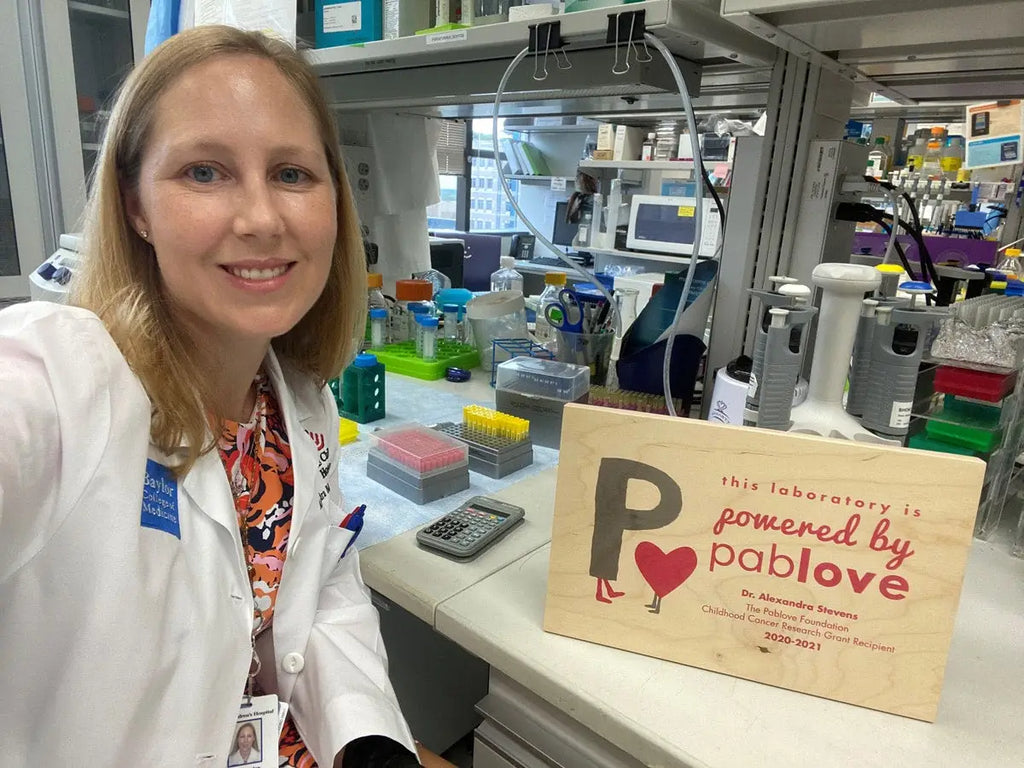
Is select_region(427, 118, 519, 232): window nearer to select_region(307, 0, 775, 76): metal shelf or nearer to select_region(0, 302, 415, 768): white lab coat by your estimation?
select_region(307, 0, 775, 76): metal shelf

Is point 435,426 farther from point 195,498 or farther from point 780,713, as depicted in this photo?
point 780,713

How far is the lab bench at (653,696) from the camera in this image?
0.62 meters

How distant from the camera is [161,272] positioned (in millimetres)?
780

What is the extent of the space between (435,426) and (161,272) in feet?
2.03

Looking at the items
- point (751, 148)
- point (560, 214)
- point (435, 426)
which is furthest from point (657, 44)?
point (560, 214)

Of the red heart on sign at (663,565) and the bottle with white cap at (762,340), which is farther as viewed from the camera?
the bottle with white cap at (762,340)

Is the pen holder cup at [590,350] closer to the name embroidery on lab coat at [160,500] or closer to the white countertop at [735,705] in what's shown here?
the white countertop at [735,705]

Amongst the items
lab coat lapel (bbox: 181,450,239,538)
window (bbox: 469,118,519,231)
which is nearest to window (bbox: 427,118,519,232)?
window (bbox: 469,118,519,231)

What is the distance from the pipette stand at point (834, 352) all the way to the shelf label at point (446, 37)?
30.9 inches

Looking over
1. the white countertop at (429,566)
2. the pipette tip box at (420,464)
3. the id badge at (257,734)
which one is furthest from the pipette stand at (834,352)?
the id badge at (257,734)

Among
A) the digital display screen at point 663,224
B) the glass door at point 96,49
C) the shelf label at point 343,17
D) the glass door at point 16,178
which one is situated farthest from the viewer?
the digital display screen at point 663,224

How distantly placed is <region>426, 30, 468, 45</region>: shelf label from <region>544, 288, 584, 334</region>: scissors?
601mm

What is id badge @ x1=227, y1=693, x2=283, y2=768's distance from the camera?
29.9 inches

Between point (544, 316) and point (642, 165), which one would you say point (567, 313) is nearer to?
point (544, 316)
